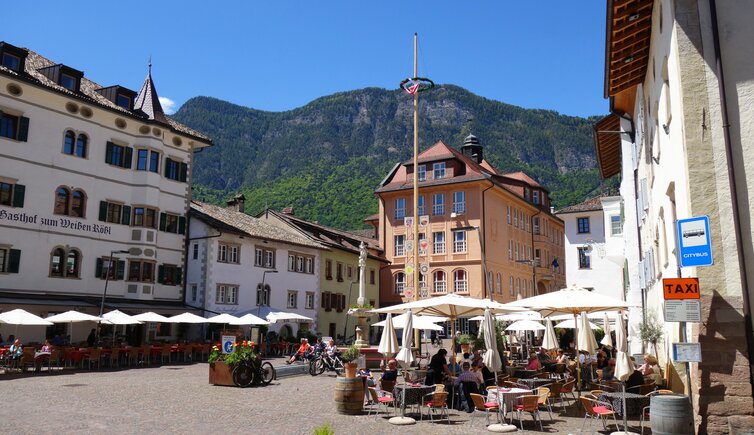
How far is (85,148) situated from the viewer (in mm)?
33188

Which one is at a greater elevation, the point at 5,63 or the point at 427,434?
the point at 5,63

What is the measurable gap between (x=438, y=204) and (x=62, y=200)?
29836 mm

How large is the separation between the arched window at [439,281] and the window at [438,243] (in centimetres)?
173

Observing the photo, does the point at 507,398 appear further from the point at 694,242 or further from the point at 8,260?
the point at 8,260

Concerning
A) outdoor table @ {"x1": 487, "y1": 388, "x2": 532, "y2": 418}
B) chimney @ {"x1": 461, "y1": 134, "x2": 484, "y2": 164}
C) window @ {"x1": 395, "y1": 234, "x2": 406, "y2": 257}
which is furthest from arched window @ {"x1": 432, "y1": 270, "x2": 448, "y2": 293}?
outdoor table @ {"x1": 487, "y1": 388, "x2": 532, "y2": 418}

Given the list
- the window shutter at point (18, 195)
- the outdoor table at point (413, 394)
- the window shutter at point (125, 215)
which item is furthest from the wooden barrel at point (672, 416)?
the window shutter at point (125, 215)

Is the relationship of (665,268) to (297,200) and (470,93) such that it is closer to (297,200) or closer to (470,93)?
(297,200)

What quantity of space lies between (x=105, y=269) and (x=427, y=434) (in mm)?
26726

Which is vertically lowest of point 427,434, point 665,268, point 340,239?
point 427,434

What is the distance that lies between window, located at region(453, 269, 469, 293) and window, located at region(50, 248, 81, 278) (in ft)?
94.3

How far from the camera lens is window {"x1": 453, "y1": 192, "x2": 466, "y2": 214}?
5174 centimetres

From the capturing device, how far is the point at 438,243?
5306cm

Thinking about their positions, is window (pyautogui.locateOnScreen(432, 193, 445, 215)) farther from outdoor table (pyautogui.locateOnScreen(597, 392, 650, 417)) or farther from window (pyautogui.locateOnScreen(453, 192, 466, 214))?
outdoor table (pyautogui.locateOnScreen(597, 392, 650, 417))

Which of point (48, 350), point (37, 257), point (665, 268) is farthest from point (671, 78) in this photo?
point (37, 257)
